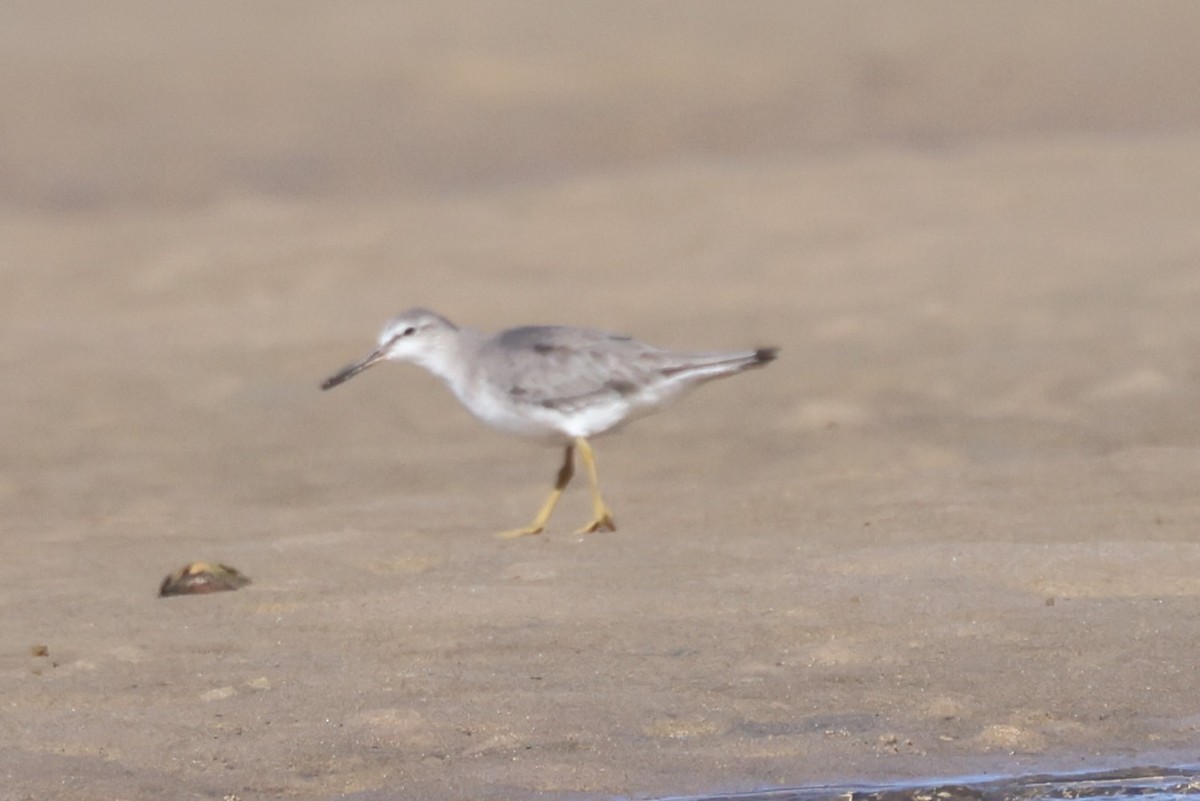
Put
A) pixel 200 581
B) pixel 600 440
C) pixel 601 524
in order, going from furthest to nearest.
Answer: pixel 600 440, pixel 601 524, pixel 200 581

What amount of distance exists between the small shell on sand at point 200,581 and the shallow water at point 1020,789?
2.29 m

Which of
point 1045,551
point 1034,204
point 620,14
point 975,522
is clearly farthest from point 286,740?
point 620,14

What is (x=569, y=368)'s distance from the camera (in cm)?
780

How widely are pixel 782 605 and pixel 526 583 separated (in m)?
0.79

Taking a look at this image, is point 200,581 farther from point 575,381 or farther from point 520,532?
point 575,381

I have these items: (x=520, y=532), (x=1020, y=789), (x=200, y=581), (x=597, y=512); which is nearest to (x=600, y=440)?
(x=597, y=512)

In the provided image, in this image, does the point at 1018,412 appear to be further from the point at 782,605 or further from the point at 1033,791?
the point at 1033,791

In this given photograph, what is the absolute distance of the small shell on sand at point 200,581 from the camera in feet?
21.2

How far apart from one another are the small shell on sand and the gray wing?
1.55m

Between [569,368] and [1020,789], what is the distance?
343cm

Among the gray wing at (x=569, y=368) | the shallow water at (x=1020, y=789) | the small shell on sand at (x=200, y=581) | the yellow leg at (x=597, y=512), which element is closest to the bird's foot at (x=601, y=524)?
the yellow leg at (x=597, y=512)

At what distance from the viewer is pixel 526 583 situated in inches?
252

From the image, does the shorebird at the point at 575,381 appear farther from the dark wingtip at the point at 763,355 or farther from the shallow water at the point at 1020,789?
the shallow water at the point at 1020,789

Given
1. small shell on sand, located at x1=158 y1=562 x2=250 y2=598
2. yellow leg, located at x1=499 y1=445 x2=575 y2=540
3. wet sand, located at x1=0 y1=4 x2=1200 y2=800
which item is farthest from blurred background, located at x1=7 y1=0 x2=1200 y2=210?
small shell on sand, located at x1=158 y1=562 x2=250 y2=598
